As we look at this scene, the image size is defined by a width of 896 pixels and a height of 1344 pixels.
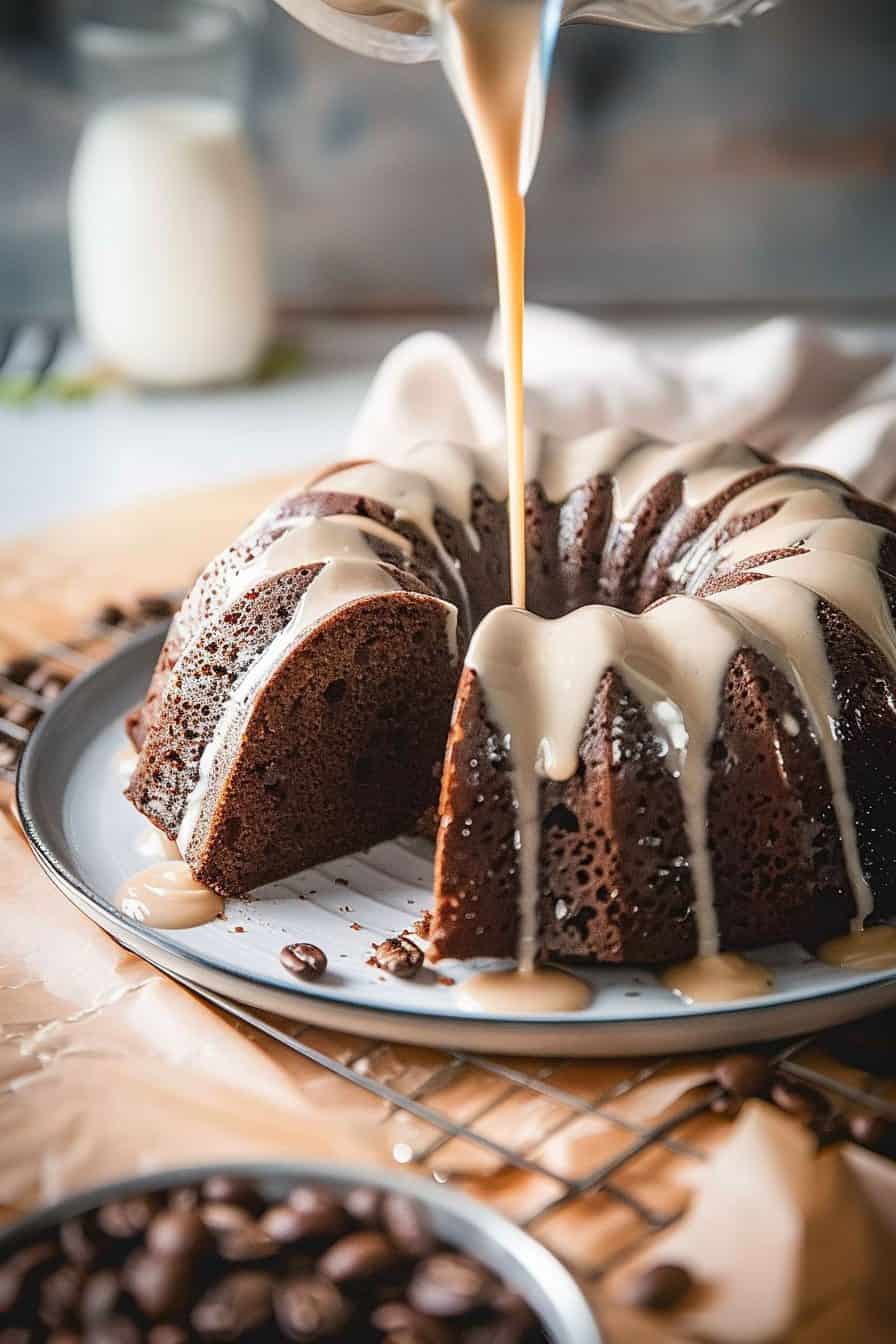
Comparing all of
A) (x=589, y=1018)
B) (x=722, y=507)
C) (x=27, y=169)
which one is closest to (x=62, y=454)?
(x=27, y=169)

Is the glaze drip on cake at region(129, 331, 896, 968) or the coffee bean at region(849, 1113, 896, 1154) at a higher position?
the glaze drip on cake at region(129, 331, 896, 968)

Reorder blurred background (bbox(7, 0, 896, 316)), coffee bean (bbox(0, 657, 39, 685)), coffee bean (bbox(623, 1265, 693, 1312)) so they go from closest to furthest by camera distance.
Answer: coffee bean (bbox(623, 1265, 693, 1312)) < coffee bean (bbox(0, 657, 39, 685)) < blurred background (bbox(7, 0, 896, 316))

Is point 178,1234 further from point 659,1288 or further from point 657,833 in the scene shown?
point 657,833

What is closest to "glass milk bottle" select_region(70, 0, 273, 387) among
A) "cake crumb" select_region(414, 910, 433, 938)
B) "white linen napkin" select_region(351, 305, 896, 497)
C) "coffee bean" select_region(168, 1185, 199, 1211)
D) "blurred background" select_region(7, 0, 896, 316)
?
"blurred background" select_region(7, 0, 896, 316)

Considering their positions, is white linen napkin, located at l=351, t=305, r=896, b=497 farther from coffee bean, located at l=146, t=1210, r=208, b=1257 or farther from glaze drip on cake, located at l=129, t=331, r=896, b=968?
coffee bean, located at l=146, t=1210, r=208, b=1257

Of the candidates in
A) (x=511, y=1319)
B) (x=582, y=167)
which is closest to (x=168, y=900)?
(x=511, y=1319)
